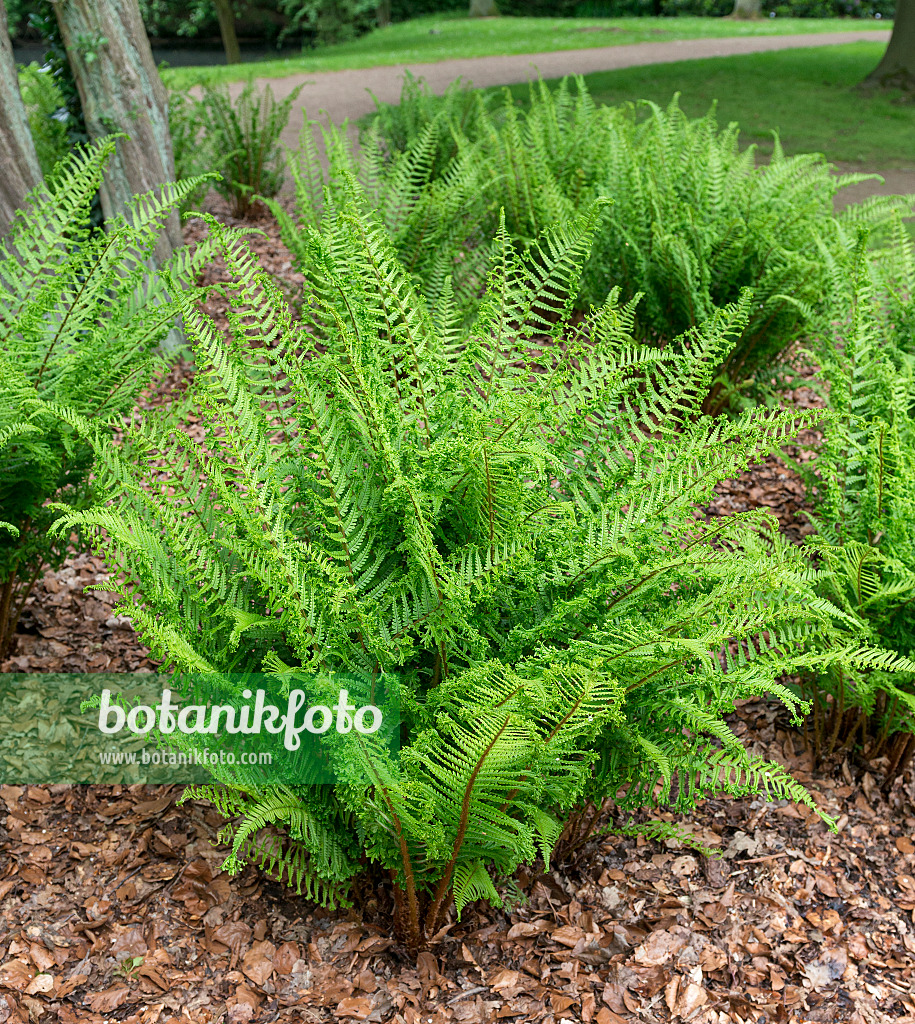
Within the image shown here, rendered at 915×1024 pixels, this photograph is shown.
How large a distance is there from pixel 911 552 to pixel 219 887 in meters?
1.95

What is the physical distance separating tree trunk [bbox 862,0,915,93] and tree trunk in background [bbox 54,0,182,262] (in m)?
9.96

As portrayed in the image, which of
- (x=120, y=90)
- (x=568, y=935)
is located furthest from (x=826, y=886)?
(x=120, y=90)

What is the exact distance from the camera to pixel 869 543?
251 centimetres

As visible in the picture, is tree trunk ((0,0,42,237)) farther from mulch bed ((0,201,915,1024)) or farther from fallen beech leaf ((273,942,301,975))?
fallen beech leaf ((273,942,301,975))

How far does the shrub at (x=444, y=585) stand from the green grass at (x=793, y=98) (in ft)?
26.1

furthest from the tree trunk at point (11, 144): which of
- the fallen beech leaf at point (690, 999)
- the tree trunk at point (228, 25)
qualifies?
the tree trunk at point (228, 25)

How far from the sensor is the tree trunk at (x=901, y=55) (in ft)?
35.0

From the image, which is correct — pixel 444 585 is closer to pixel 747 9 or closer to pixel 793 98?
pixel 793 98

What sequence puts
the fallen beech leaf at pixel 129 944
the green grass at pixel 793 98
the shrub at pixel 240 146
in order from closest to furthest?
the fallen beech leaf at pixel 129 944 → the shrub at pixel 240 146 → the green grass at pixel 793 98

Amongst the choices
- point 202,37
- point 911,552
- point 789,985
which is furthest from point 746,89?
point 202,37

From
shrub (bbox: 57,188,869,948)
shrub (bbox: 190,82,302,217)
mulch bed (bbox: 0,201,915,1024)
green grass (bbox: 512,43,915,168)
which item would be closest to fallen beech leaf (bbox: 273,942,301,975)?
mulch bed (bbox: 0,201,915,1024)

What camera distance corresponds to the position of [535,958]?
6.54 ft

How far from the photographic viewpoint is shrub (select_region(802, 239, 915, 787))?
228 centimetres
